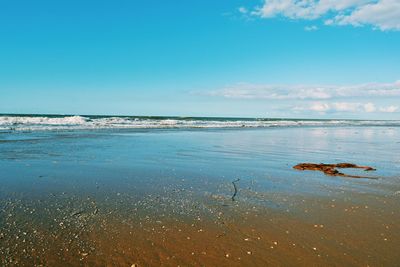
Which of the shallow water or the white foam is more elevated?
the white foam

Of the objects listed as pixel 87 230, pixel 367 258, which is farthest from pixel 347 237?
pixel 87 230

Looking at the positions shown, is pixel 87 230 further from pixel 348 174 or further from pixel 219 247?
pixel 348 174

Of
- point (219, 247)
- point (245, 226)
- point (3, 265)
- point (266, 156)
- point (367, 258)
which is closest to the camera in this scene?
point (3, 265)

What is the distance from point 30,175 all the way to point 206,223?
6.24 metres

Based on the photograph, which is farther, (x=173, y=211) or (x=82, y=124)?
(x=82, y=124)

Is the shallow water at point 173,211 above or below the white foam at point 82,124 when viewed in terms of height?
below

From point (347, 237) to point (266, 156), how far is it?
8.78 metres

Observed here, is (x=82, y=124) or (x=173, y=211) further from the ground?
(x=82, y=124)

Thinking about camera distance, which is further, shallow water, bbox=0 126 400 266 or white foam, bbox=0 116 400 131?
white foam, bbox=0 116 400 131

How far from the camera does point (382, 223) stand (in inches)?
211

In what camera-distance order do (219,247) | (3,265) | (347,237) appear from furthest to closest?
(347,237)
(219,247)
(3,265)

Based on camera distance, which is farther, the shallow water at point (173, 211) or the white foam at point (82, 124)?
the white foam at point (82, 124)

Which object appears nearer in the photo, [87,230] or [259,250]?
[259,250]

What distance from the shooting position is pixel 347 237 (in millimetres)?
4777
